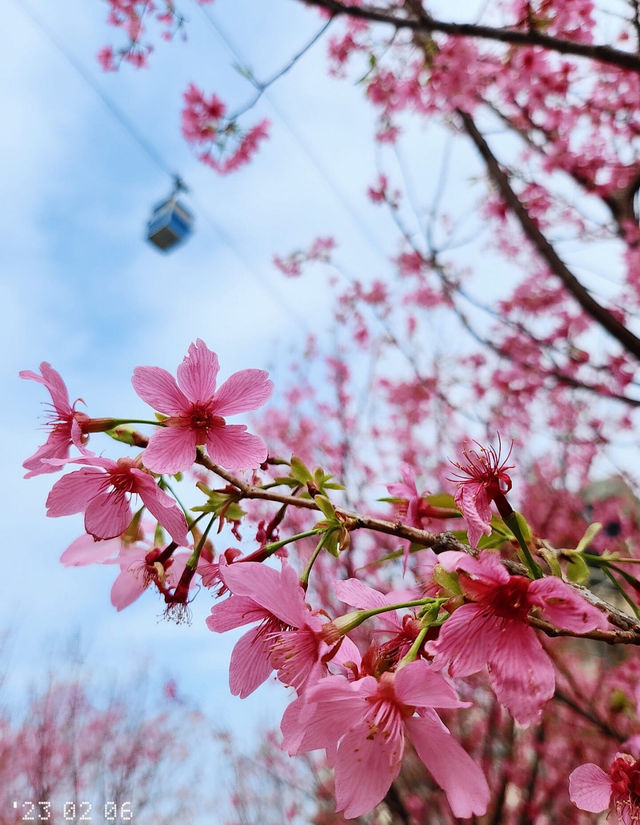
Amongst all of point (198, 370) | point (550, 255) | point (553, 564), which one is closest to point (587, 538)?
point (553, 564)

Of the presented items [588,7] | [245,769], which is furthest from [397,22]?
[245,769]

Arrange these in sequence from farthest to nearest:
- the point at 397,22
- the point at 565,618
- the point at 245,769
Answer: the point at 245,769 < the point at 397,22 < the point at 565,618

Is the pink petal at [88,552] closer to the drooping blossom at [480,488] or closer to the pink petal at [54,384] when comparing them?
the pink petal at [54,384]

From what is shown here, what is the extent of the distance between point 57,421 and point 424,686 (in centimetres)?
68

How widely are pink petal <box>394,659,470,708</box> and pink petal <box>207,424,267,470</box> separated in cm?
37

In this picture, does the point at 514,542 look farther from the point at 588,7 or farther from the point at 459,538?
the point at 588,7

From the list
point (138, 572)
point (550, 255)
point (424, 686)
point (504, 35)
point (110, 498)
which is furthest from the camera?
point (550, 255)

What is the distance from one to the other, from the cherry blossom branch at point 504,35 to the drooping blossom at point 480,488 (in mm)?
2138

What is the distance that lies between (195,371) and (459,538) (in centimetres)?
47

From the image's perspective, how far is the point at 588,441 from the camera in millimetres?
6453

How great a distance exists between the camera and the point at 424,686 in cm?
65

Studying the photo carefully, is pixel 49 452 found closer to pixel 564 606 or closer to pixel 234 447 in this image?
pixel 234 447

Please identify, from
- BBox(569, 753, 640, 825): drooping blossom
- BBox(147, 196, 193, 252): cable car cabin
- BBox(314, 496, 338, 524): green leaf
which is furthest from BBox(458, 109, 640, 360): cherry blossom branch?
BBox(147, 196, 193, 252): cable car cabin

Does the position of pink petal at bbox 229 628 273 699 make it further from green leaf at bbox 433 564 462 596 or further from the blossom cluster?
green leaf at bbox 433 564 462 596
